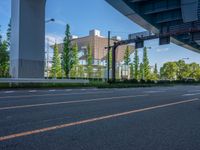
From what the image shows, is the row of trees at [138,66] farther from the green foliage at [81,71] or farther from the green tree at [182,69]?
the green tree at [182,69]

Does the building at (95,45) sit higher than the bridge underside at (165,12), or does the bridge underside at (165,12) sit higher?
the building at (95,45)

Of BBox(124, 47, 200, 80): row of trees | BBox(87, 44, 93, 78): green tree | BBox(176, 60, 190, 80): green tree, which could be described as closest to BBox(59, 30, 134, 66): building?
BBox(124, 47, 200, 80): row of trees

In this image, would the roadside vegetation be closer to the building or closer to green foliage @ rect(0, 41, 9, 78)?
green foliage @ rect(0, 41, 9, 78)

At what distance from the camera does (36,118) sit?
5188 mm

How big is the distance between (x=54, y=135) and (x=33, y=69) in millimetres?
15827

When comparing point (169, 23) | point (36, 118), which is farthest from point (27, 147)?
point (169, 23)

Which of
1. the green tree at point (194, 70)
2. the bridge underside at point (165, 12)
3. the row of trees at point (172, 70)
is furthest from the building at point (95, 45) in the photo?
the bridge underside at point (165, 12)

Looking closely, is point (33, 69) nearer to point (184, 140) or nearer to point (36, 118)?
point (36, 118)

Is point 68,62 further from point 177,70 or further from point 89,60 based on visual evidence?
point 177,70

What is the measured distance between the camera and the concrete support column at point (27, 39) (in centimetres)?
1803

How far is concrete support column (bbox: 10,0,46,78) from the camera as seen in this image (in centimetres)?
1803

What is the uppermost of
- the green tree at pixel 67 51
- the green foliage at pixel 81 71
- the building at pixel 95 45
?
the building at pixel 95 45

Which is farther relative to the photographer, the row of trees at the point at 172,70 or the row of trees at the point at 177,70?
the row of trees at the point at 177,70

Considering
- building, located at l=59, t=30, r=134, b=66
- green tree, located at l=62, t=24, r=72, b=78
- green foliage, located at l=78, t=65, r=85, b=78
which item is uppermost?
building, located at l=59, t=30, r=134, b=66
